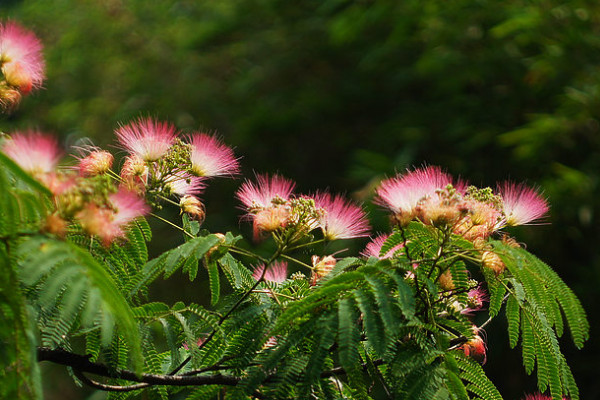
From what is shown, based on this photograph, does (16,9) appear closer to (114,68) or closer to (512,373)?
(114,68)

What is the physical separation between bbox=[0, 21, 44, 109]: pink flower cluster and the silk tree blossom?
47 centimetres

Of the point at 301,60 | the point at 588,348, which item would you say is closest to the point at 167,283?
the point at 301,60

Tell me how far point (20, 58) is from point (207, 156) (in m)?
0.41

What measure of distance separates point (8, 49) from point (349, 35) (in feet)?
14.1

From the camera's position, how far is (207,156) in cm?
153

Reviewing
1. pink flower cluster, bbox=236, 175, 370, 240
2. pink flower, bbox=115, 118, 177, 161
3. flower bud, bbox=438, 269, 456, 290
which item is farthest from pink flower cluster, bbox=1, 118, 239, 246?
flower bud, bbox=438, 269, 456, 290

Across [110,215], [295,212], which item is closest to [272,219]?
[295,212]

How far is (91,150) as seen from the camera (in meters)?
1.59

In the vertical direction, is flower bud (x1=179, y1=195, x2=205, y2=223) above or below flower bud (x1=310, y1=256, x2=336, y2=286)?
above

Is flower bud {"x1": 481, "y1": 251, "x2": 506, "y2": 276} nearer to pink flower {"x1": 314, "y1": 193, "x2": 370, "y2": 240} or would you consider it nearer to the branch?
pink flower {"x1": 314, "y1": 193, "x2": 370, "y2": 240}

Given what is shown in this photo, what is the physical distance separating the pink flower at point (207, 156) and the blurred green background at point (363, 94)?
2.64m

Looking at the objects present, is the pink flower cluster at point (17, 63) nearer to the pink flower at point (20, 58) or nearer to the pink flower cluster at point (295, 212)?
the pink flower at point (20, 58)

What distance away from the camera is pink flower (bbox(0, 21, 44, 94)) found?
153 centimetres

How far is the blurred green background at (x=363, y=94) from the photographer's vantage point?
179 inches
